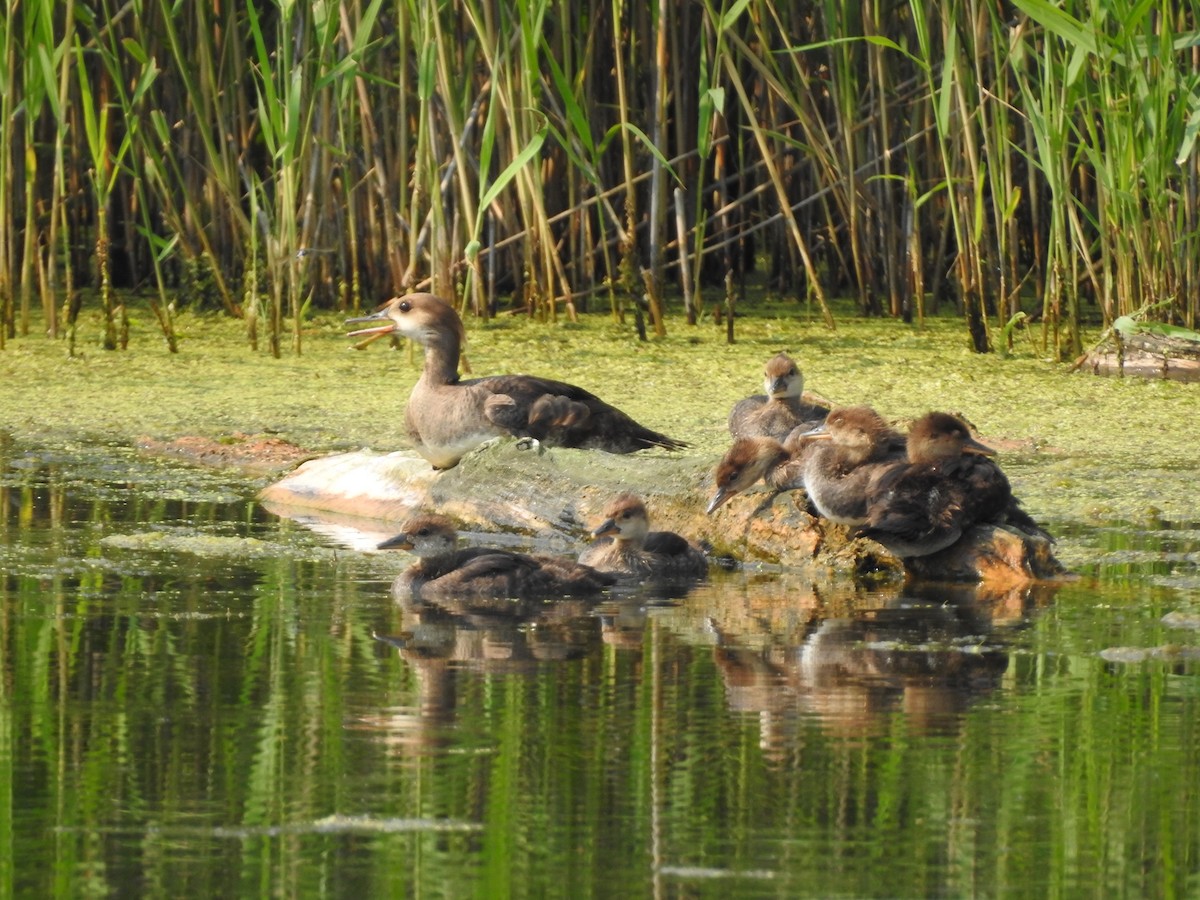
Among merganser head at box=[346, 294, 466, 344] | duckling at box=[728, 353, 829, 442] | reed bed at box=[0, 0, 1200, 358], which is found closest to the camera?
duckling at box=[728, 353, 829, 442]

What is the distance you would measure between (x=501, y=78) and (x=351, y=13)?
0.78 m

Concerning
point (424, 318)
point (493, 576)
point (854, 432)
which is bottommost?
point (493, 576)

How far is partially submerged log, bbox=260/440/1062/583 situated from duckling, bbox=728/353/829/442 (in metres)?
0.44

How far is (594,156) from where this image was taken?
28.5 feet

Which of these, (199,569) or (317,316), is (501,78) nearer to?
(317,316)

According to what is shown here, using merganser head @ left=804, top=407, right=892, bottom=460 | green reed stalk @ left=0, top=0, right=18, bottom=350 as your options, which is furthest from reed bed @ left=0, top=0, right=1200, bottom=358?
merganser head @ left=804, top=407, right=892, bottom=460

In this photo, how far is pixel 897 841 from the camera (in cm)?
303

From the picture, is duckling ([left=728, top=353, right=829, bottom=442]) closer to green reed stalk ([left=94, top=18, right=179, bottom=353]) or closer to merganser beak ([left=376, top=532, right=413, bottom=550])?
merganser beak ([left=376, top=532, right=413, bottom=550])

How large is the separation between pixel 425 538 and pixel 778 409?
5.69 feet


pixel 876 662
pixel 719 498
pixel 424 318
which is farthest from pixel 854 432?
pixel 424 318

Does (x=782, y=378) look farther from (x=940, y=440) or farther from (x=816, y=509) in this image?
(x=940, y=440)

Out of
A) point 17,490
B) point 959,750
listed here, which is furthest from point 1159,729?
point 17,490

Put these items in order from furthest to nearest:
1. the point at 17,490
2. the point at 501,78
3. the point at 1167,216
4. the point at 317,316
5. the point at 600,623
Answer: the point at 317,316 → the point at 501,78 → the point at 1167,216 → the point at 17,490 → the point at 600,623

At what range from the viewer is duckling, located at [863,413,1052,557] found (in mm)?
5414
